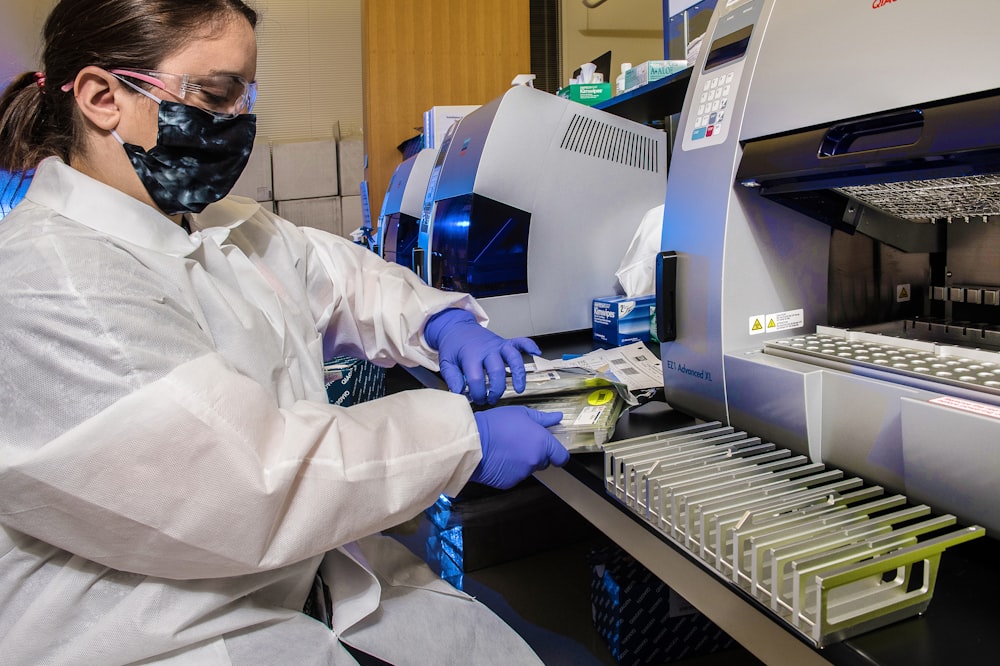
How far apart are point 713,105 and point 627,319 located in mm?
631

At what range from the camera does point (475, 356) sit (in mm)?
1168

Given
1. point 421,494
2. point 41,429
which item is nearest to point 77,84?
point 41,429

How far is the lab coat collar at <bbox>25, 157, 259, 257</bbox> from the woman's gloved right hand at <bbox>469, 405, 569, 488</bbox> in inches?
19.9

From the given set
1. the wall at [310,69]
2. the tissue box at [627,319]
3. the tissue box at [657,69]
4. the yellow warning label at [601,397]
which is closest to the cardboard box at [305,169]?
the wall at [310,69]

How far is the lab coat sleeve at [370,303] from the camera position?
1381 millimetres

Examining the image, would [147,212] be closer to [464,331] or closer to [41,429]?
[41,429]

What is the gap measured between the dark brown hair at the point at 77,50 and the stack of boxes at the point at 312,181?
4.13 meters

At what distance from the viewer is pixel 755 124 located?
0.85m

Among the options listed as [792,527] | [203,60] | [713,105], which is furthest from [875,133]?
[203,60]

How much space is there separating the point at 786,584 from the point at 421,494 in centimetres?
44

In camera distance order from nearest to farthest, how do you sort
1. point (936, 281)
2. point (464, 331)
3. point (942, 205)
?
point (942, 205) → point (936, 281) → point (464, 331)

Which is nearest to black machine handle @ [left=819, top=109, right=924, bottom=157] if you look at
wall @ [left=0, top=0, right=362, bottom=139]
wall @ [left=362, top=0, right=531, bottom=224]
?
wall @ [left=362, top=0, right=531, bottom=224]

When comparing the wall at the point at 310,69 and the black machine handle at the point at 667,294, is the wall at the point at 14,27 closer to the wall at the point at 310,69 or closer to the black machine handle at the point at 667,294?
the black machine handle at the point at 667,294

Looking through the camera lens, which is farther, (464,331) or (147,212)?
(464,331)
